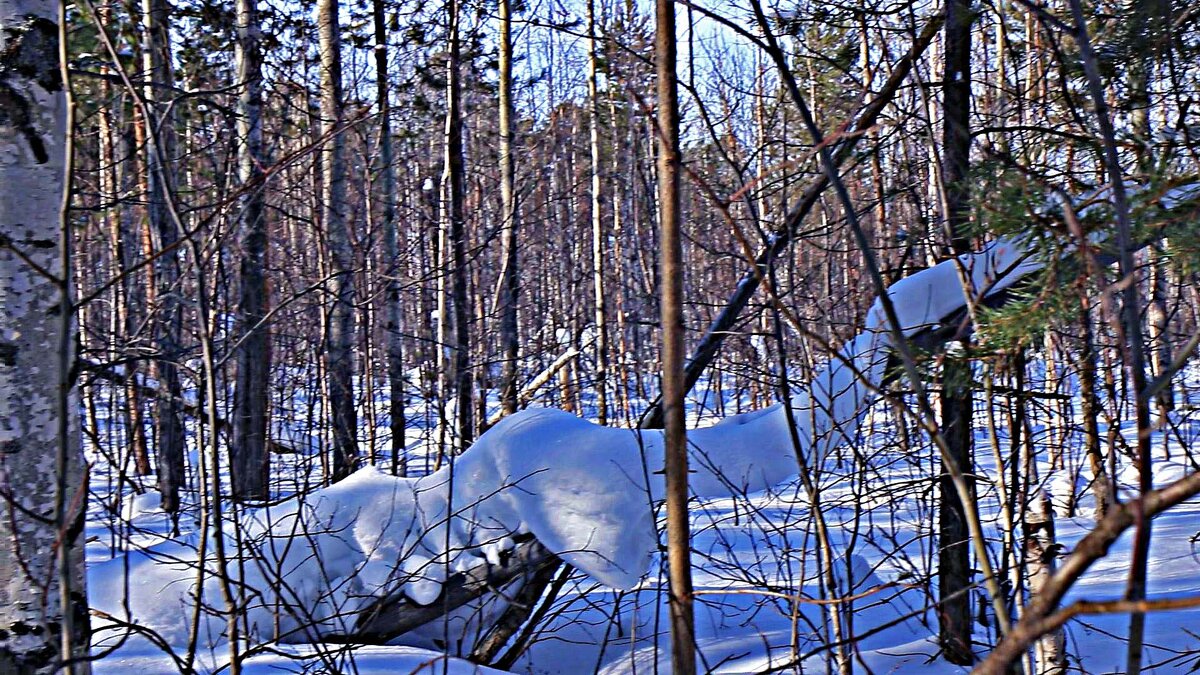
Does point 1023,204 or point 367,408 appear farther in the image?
point 367,408

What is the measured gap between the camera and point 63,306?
134cm

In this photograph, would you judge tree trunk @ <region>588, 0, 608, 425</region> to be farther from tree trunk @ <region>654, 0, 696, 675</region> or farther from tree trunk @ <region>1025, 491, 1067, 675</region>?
tree trunk @ <region>654, 0, 696, 675</region>

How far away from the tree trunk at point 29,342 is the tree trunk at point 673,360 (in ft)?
4.76

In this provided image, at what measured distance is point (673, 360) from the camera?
169 cm

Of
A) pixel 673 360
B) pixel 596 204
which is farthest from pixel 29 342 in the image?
pixel 596 204

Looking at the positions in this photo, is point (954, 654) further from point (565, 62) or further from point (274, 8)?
point (565, 62)

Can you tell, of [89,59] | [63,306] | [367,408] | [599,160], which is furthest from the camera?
[599,160]

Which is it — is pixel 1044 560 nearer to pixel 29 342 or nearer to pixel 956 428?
pixel 956 428

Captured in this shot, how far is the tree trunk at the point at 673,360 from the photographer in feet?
5.44

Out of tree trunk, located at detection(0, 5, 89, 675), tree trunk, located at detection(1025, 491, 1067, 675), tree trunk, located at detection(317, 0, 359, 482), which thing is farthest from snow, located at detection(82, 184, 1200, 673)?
tree trunk, located at detection(317, 0, 359, 482)

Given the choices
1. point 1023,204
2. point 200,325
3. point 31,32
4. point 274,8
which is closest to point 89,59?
point 31,32

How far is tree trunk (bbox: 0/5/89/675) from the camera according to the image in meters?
2.15

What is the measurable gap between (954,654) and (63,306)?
371 centimetres

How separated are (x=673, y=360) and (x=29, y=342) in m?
1.62
